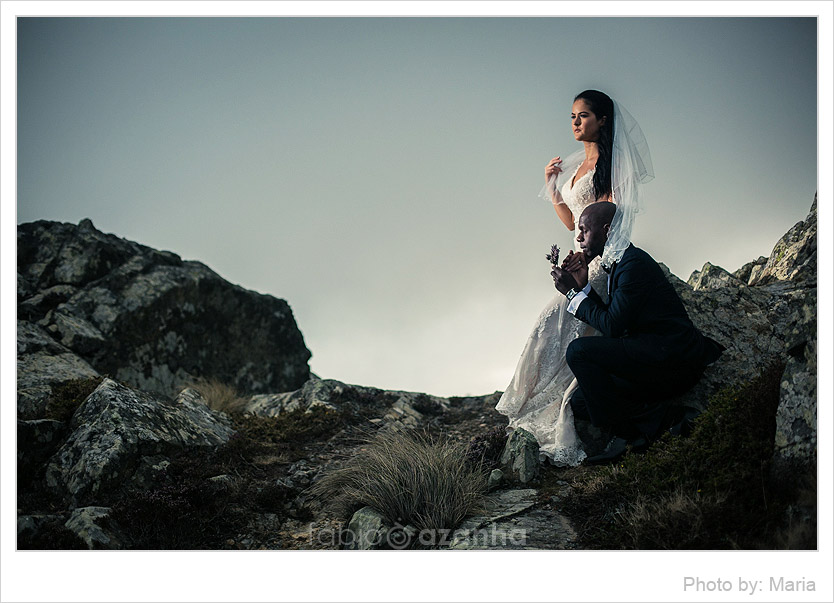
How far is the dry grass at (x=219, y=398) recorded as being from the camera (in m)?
10.9

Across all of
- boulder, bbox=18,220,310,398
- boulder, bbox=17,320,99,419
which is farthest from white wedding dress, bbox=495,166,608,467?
boulder, bbox=18,220,310,398

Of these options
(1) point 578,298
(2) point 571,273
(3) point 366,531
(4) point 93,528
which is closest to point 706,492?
(1) point 578,298

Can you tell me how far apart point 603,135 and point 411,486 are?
4.75 m

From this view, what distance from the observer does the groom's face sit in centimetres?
732

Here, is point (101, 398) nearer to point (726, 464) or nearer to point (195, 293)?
point (195, 293)

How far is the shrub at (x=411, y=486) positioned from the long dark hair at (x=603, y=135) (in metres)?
3.61

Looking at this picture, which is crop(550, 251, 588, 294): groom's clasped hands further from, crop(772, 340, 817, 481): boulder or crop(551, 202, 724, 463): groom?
crop(772, 340, 817, 481): boulder

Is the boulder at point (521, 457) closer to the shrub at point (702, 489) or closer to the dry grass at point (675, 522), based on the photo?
the shrub at point (702, 489)

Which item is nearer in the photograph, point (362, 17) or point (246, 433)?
point (362, 17)

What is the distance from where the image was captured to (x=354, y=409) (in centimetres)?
1084

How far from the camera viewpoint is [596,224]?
732 centimetres
